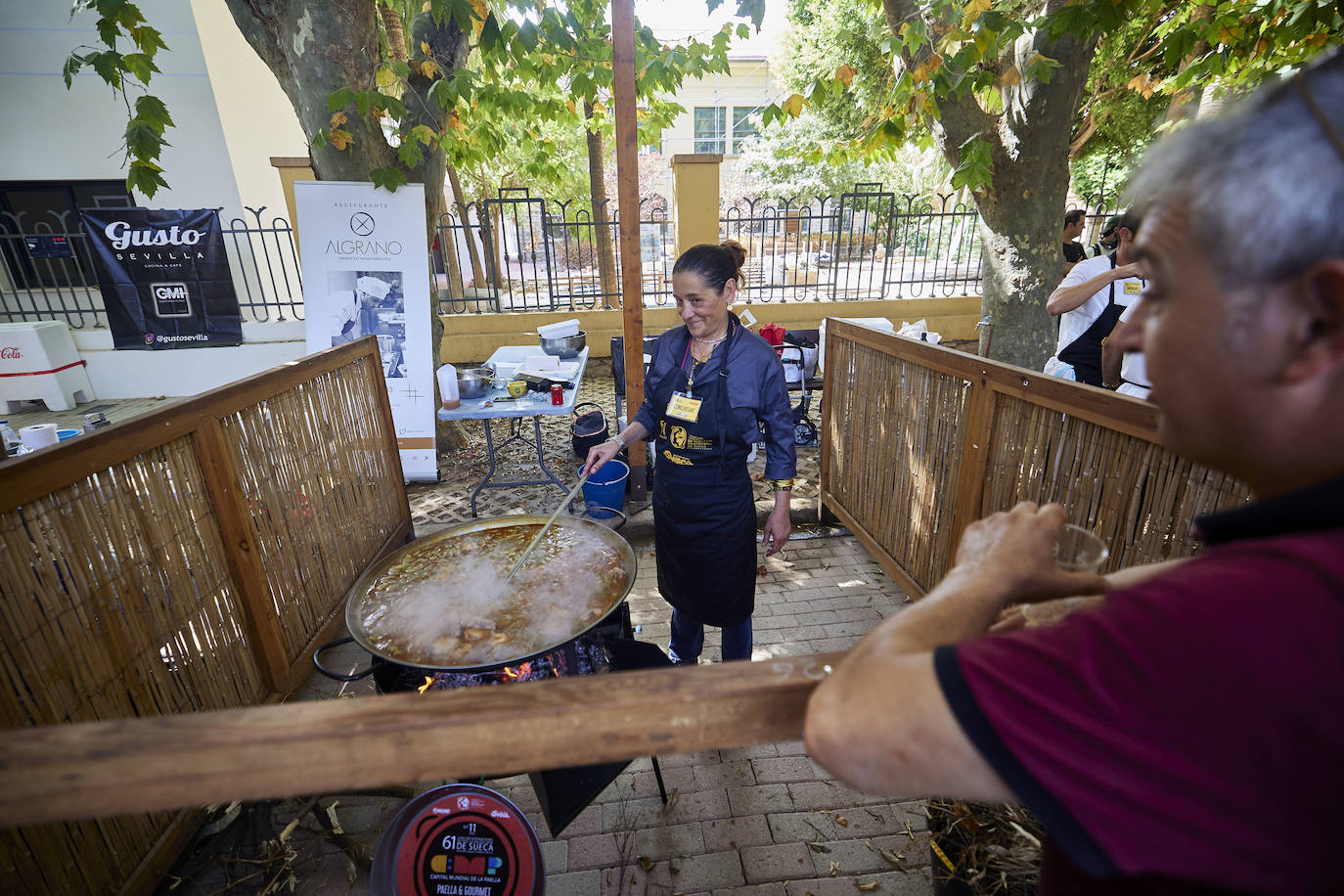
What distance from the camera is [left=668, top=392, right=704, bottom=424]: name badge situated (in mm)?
2865

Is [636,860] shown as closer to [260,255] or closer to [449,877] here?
[449,877]

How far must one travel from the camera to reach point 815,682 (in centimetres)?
82

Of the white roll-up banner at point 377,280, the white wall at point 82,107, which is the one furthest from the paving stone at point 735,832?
the white wall at point 82,107

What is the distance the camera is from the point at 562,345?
6887mm

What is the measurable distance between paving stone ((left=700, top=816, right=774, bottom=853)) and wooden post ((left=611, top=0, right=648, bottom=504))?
126 inches

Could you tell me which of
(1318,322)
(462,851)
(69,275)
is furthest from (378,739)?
(69,275)

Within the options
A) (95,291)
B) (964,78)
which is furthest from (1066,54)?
(95,291)

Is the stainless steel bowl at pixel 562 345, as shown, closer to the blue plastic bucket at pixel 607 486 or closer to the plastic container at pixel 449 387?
the plastic container at pixel 449 387

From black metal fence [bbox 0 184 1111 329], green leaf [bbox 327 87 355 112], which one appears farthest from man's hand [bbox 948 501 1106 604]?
black metal fence [bbox 0 184 1111 329]

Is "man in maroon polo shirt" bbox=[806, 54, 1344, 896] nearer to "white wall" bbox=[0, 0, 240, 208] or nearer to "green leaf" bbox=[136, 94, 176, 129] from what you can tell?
"green leaf" bbox=[136, 94, 176, 129]

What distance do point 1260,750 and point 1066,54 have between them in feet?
23.7

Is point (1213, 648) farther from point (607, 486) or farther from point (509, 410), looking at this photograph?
point (509, 410)

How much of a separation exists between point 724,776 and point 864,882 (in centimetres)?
75

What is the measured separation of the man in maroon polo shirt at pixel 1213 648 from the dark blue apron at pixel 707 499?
7.05 feet
